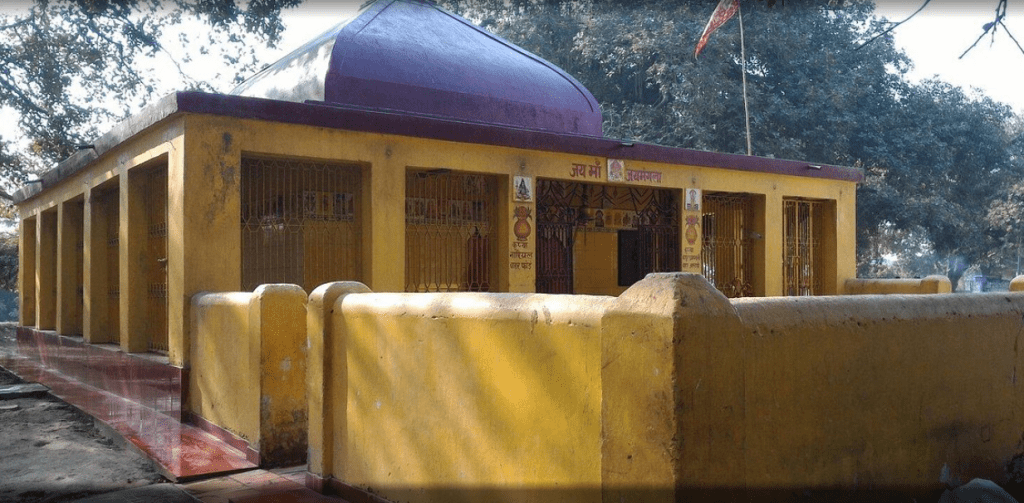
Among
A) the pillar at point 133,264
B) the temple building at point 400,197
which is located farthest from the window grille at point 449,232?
the pillar at point 133,264

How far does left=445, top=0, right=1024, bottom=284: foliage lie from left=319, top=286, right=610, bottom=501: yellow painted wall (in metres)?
18.6

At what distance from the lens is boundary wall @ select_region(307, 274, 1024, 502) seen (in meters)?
2.67

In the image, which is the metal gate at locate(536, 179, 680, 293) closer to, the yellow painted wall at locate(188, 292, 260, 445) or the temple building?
the temple building

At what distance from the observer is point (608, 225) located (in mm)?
11828

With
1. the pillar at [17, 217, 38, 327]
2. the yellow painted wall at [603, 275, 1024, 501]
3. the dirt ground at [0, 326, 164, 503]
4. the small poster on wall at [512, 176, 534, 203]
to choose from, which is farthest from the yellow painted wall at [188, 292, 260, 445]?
the pillar at [17, 217, 38, 327]

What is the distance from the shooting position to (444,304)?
3.84 meters

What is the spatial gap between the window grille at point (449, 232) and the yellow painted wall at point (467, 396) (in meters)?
4.20

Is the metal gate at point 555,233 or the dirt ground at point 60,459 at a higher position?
the metal gate at point 555,233

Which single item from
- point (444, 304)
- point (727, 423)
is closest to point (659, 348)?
point (727, 423)

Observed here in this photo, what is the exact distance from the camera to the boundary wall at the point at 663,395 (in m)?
2.67

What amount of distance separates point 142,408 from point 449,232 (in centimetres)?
341

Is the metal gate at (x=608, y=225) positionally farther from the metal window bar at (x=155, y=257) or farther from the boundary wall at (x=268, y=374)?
the boundary wall at (x=268, y=374)

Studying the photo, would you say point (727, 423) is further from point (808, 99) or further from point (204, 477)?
point (808, 99)

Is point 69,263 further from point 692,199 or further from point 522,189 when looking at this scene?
point 692,199
